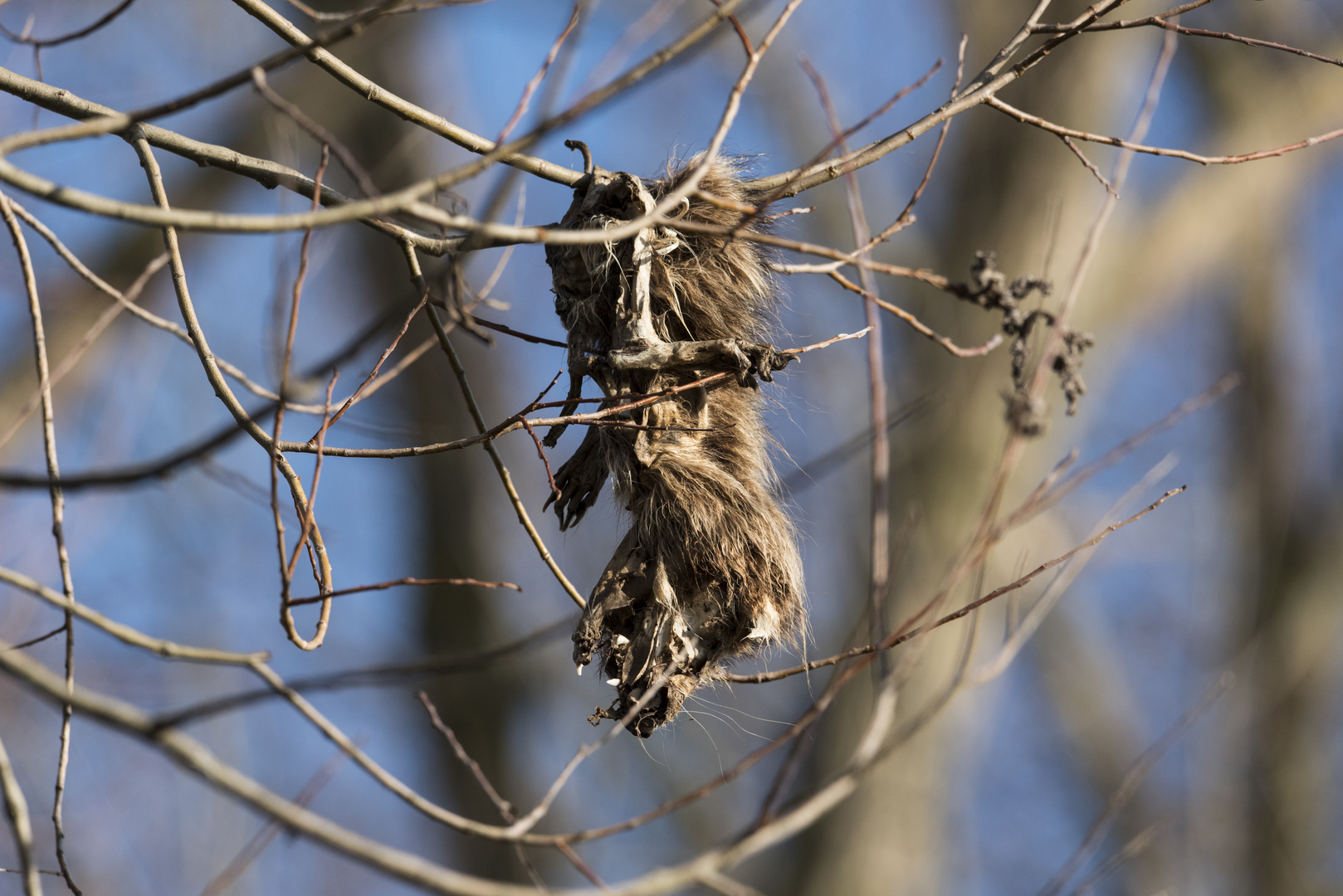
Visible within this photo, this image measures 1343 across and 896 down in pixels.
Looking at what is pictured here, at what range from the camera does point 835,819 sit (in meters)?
4.93

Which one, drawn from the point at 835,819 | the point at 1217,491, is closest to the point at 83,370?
the point at 835,819

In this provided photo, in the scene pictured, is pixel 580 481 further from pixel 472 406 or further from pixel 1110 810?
pixel 1110 810

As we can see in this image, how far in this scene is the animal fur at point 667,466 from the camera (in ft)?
5.12

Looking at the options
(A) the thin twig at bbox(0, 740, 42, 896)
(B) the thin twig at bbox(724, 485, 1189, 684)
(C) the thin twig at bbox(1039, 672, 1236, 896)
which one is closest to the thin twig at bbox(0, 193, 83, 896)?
(A) the thin twig at bbox(0, 740, 42, 896)

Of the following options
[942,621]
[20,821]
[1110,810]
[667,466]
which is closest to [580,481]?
[667,466]

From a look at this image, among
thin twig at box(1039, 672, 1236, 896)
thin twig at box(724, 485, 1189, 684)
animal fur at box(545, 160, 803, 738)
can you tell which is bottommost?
thin twig at box(1039, 672, 1236, 896)

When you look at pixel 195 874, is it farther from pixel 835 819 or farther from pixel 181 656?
pixel 181 656

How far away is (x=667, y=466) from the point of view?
1614 millimetres

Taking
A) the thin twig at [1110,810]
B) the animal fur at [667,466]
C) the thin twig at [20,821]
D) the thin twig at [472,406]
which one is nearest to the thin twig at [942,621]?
the animal fur at [667,466]

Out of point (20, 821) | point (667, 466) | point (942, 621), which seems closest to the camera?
point (20, 821)

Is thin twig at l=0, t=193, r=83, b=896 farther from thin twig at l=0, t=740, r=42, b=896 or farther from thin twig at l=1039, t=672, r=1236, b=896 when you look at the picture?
thin twig at l=1039, t=672, r=1236, b=896

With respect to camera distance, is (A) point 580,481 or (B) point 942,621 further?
(A) point 580,481

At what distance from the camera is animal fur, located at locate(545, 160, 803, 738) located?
5.12 feet

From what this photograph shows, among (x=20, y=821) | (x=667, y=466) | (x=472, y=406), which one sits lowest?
(x=20, y=821)
